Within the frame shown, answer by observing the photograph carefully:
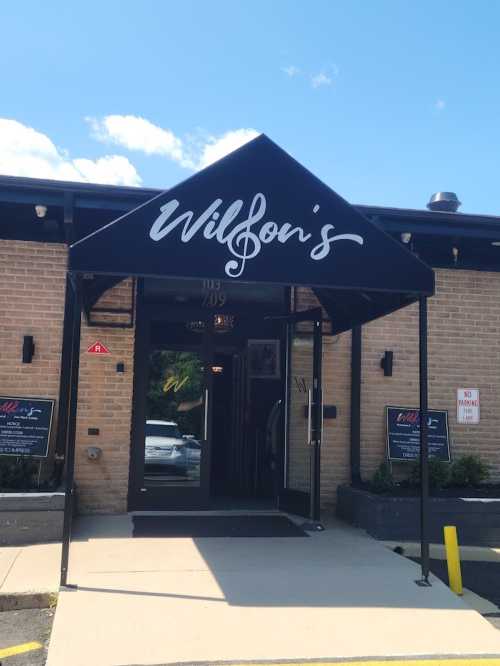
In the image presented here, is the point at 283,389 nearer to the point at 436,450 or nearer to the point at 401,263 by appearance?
the point at 436,450

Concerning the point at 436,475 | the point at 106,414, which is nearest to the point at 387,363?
the point at 436,475

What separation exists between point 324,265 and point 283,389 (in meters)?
3.47

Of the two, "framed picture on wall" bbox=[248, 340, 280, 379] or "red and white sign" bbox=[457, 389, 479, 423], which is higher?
"framed picture on wall" bbox=[248, 340, 280, 379]

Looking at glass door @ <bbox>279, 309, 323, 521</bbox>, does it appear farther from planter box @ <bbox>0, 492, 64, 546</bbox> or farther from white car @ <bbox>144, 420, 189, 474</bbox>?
planter box @ <bbox>0, 492, 64, 546</bbox>

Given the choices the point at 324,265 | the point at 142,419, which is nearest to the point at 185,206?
the point at 324,265

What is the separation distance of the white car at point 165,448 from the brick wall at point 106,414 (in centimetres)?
29

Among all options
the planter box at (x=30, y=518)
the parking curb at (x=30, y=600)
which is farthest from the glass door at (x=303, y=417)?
the parking curb at (x=30, y=600)

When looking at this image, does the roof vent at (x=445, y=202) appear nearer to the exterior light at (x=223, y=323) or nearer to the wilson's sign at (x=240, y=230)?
the exterior light at (x=223, y=323)

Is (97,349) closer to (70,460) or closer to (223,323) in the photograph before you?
(223,323)

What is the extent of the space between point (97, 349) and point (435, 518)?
4413 mm

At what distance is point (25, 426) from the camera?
7.40m

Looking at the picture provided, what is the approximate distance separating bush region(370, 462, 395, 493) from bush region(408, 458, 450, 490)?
0.44 m

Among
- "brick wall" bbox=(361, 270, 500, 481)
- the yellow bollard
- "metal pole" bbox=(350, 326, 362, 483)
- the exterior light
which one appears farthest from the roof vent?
the yellow bollard

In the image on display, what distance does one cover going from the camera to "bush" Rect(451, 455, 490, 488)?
26.2ft
